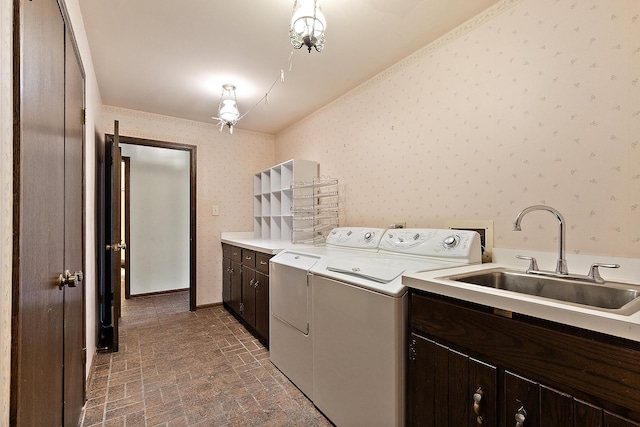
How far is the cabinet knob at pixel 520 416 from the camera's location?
94 centimetres

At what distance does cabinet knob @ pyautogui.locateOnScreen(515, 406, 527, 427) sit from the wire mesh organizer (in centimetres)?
223

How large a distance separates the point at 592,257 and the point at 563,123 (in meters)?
0.65

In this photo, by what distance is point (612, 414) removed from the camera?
0.78 metres

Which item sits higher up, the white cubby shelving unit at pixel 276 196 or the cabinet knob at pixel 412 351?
the white cubby shelving unit at pixel 276 196

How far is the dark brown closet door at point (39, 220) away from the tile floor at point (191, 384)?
702 mm

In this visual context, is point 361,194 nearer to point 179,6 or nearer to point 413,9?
point 413,9

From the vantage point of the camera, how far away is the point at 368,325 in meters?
1.47

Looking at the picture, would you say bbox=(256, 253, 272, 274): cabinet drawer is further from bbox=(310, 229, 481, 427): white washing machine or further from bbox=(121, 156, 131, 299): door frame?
bbox=(121, 156, 131, 299): door frame

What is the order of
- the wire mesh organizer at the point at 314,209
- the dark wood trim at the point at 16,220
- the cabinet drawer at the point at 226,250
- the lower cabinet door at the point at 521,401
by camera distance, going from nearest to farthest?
the dark wood trim at the point at 16,220, the lower cabinet door at the point at 521,401, the wire mesh organizer at the point at 314,209, the cabinet drawer at the point at 226,250

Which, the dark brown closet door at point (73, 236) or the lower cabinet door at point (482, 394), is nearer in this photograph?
the lower cabinet door at point (482, 394)

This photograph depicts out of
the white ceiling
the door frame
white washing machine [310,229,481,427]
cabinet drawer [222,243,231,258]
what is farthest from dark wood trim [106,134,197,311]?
white washing machine [310,229,481,427]

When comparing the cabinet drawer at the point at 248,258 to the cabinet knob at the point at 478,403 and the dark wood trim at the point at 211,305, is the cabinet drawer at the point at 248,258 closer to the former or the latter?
the dark wood trim at the point at 211,305

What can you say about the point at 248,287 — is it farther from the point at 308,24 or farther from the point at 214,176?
the point at 308,24

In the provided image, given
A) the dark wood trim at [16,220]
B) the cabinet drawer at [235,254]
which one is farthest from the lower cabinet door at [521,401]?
the cabinet drawer at [235,254]
